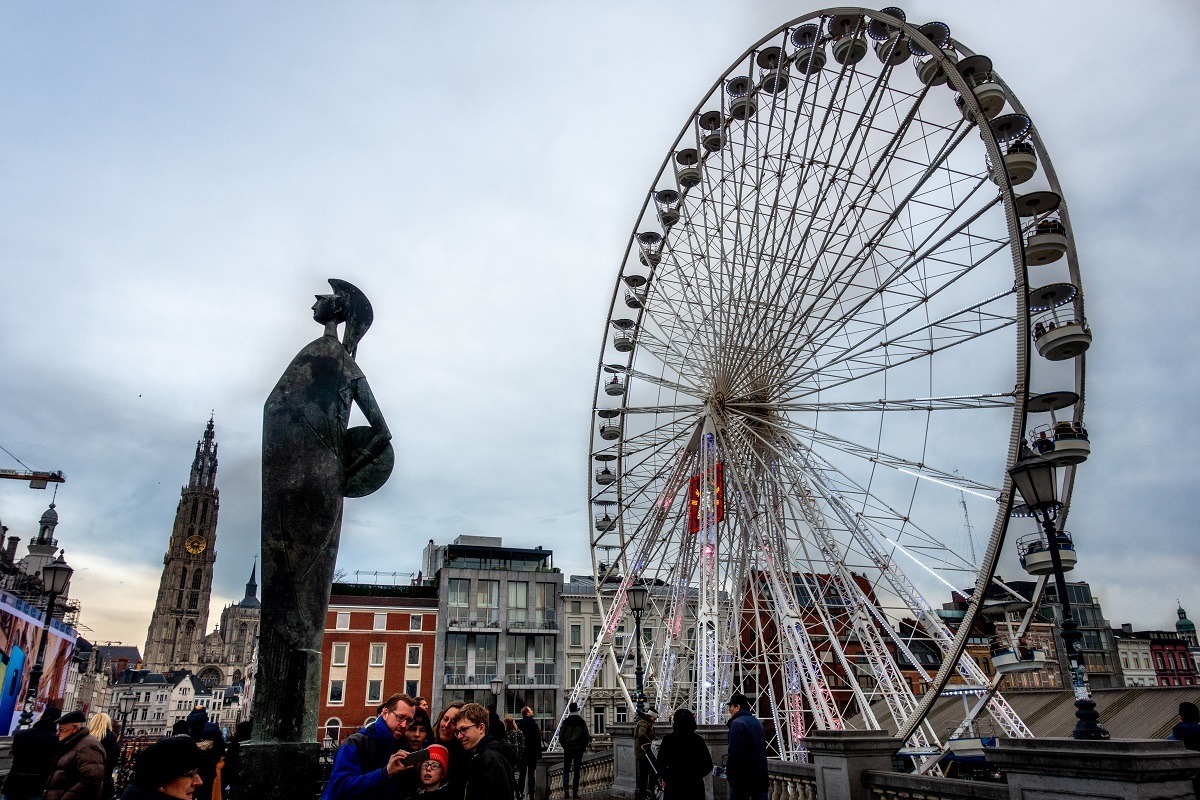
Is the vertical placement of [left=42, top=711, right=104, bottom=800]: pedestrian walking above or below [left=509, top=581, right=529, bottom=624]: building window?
below

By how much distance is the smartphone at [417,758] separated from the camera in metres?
4.70

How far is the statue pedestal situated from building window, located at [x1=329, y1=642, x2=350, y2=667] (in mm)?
52308

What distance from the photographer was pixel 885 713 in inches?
2108

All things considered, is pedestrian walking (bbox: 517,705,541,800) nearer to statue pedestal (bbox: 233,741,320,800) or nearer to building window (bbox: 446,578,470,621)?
statue pedestal (bbox: 233,741,320,800)

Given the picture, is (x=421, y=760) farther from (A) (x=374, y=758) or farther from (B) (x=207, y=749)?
(B) (x=207, y=749)

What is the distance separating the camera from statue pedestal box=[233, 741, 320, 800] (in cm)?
549

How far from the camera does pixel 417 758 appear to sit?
15.6ft

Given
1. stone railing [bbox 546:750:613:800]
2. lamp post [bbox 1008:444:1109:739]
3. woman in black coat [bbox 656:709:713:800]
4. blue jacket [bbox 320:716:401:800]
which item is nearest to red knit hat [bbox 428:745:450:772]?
blue jacket [bbox 320:716:401:800]

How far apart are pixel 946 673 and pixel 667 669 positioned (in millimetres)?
11785

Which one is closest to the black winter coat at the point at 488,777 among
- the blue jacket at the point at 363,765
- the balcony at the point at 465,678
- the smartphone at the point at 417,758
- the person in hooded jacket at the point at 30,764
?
the smartphone at the point at 417,758

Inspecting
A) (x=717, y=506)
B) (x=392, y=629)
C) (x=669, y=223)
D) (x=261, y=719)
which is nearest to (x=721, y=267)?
(x=669, y=223)

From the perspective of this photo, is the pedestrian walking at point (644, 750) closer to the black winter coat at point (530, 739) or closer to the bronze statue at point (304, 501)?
the black winter coat at point (530, 739)

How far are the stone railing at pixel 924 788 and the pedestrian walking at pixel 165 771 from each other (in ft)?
26.2

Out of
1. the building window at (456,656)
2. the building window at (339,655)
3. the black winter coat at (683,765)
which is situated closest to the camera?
the black winter coat at (683,765)
